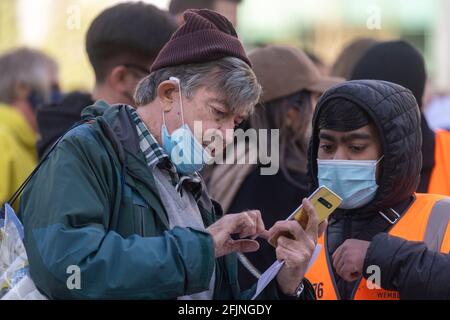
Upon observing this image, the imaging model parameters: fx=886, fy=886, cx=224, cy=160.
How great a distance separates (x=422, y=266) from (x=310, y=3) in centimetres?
1628

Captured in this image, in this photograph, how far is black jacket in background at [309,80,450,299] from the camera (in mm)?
2854

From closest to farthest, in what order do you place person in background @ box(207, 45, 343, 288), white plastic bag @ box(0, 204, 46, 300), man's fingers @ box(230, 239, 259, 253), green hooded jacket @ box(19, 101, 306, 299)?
green hooded jacket @ box(19, 101, 306, 299) < white plastic bag @ box(0, 204, 46, 300) < man's fingers @ box(230, 239, 259, 253) < person in background @ box(207, 45, 343, 288)

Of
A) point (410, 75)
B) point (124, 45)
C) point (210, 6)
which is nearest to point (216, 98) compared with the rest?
point (124, 45)

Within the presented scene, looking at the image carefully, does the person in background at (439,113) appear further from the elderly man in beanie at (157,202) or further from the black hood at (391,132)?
the elderly man in beanie at (157,202)

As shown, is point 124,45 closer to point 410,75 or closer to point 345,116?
point 345,116

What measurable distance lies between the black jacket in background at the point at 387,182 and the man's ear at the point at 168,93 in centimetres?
71

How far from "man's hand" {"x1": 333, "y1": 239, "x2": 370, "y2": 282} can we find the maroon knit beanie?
71 centimetres

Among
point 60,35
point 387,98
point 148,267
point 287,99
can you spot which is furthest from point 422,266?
point 60,35

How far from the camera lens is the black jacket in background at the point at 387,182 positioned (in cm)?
285

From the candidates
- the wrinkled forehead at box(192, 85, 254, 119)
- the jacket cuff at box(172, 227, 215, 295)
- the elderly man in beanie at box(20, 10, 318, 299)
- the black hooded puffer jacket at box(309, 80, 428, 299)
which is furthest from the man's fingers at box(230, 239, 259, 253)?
the black hooded puffer jacket at box(309, 80, 428, 299)

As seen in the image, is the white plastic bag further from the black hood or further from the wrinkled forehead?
the black hood

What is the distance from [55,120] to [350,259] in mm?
1905

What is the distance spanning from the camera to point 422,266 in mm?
2799
